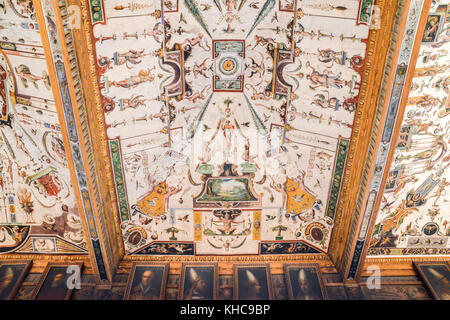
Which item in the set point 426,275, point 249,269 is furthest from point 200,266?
point 426,275

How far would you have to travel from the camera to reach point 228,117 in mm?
7848

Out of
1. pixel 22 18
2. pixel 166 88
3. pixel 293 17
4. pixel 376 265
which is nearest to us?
pixel 22 18

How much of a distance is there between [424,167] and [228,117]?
10.8 ft

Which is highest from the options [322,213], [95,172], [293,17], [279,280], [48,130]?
[293,17]

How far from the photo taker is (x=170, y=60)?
7094mm

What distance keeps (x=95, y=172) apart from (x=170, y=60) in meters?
2.13

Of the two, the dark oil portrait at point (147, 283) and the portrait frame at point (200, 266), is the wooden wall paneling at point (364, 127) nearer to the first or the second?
the portrait frame at point (200, 266)

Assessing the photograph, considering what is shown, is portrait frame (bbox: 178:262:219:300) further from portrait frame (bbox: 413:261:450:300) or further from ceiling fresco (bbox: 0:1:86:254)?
portrait frame (bbox: 413:261:450:300)

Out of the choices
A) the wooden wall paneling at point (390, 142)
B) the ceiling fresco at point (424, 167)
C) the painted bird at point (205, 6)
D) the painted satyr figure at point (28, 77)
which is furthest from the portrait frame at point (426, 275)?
the painted satyr figure at point (28, 77)

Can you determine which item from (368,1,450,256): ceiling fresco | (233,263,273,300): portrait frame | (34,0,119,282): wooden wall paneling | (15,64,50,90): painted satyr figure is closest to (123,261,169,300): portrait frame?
(34,0,119,282): wooden wall paneling

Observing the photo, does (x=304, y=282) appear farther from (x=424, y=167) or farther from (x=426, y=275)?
(x=424, y=167)

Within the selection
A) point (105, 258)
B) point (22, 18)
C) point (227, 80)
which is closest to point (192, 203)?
point (105, 258)

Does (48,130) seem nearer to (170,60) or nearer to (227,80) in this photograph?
(170,60)

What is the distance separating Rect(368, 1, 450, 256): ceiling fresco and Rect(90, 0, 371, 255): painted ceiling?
0.83m
